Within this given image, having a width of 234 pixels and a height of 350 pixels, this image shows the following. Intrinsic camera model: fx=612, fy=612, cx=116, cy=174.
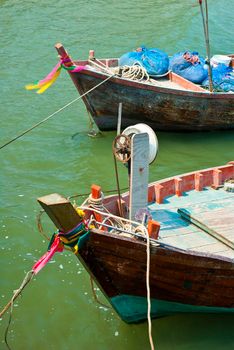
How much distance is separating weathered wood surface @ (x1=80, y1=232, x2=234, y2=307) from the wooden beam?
0.31 meters

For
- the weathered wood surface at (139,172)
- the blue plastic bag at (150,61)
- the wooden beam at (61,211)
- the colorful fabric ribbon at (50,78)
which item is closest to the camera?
the wooden beam at (61,211)

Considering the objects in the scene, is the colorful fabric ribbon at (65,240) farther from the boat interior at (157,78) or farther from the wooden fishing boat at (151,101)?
the boat interior at (157,78)

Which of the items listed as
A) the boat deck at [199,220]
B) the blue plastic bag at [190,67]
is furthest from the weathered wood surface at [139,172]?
the blue plastic bag at [190,67]

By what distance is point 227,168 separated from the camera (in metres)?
6.96

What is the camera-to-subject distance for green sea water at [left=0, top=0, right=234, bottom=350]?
5945 millimetres

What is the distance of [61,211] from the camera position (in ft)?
14.5

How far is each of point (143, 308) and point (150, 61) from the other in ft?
19.3

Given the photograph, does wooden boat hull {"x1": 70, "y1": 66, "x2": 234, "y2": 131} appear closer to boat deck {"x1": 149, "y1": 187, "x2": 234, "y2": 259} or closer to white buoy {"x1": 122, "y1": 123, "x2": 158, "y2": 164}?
boat deck {"x1": 149, "y1": 187, "x2": 234, "y2": 259}

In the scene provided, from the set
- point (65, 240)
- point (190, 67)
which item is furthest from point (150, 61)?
point (65, 240)

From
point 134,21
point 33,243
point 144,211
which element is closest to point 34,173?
point 33,243

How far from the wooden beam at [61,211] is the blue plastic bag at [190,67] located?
6.52 m

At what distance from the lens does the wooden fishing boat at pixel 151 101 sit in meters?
9.74

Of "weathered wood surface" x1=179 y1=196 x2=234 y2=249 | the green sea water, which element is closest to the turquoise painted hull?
the green sea water

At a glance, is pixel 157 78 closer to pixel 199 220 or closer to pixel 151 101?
pixel 151 101
